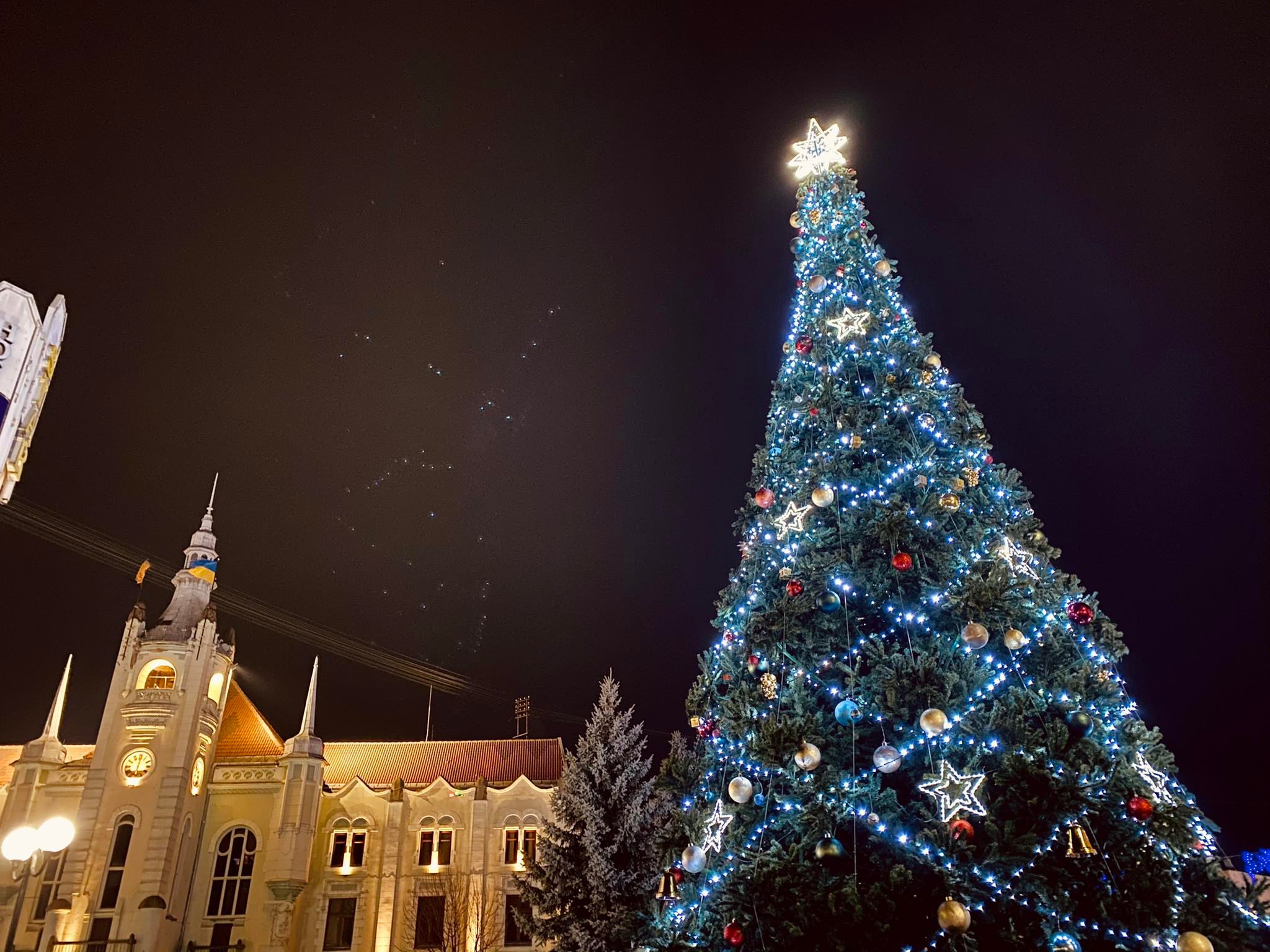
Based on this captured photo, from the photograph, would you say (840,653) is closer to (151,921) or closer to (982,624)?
(982,624)

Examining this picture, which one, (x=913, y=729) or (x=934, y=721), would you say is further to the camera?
(x=913, y=729)

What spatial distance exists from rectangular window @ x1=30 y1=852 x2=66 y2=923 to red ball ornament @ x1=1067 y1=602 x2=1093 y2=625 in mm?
29976

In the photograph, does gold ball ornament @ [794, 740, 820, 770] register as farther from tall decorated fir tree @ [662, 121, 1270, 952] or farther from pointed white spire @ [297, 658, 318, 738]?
pointed white spire @ [297, 658, 318, 738]

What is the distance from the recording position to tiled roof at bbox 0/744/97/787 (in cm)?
2755

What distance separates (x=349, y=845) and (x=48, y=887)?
9.60m

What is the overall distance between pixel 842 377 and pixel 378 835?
25922 millimetres

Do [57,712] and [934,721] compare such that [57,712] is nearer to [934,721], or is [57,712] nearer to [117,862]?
[117,862]

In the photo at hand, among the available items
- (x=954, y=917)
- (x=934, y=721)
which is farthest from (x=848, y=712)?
(x=954, y=917)

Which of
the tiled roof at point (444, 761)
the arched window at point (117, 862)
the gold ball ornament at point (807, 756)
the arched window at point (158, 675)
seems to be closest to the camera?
the gold ball ornament at point (807, 756)

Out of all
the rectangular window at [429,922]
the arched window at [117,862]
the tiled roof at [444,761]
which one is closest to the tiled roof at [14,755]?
the arched window at [117,862]

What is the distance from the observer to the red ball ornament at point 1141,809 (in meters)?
5.24

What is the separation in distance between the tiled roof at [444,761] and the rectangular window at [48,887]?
8.45 meters

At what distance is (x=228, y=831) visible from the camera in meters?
26.2

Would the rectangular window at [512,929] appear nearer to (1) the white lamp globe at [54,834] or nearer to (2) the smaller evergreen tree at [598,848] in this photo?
(2) the smaller evergreen tree at [598,848]
